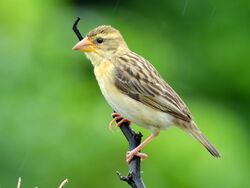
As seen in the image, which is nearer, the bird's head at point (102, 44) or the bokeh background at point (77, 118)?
the bird's head at point (102, 44)

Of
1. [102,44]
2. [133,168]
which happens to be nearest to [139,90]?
[102,44]

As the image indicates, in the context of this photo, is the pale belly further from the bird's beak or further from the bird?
the bird's beak

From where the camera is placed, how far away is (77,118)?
16.7 feet

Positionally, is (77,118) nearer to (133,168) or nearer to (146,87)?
(146,87)

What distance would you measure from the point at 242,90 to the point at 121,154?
1408 mm

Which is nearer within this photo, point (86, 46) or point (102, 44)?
point (86, 46)

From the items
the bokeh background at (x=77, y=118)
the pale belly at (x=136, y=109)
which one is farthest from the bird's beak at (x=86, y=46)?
the bokeh background at (x=77, y=118)

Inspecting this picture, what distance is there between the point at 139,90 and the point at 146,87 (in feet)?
0.11

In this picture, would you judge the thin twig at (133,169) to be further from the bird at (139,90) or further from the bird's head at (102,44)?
the bird's head at (102,44)

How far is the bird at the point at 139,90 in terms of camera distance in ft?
13.0

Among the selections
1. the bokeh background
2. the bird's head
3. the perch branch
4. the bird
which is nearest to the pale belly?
the bird

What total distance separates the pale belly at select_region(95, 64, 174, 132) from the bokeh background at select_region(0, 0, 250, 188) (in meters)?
0.90

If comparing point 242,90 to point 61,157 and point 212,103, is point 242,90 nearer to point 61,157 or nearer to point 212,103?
point 212,103

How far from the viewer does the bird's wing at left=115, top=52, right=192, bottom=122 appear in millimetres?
4008
